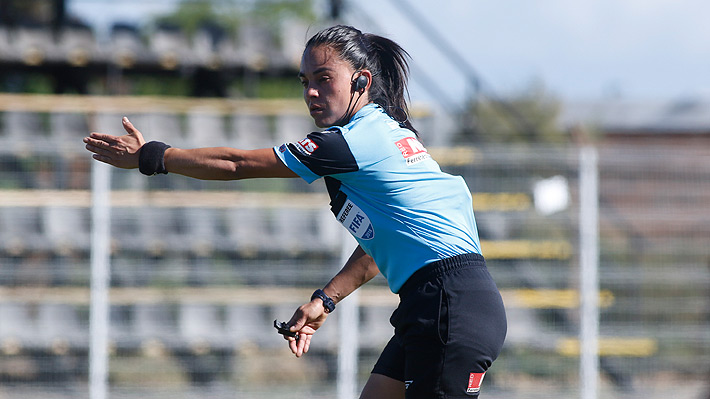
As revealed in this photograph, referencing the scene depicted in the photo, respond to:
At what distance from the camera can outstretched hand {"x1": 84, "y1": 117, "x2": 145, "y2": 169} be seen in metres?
2.94

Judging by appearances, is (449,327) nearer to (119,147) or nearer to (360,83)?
(360,83)

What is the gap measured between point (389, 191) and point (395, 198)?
0.11 feet

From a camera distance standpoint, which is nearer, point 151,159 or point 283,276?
point 151,159

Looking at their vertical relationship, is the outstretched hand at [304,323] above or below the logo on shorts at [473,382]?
above

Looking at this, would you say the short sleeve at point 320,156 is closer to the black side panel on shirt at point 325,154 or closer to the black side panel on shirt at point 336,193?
the black side panel on shirt at point 325,154

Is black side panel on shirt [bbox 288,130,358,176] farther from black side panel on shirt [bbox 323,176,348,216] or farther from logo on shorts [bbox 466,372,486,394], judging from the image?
logo on shorts [bbox 466,372,486,394]

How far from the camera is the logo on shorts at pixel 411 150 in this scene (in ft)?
9.88

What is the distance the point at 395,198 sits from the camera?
117 inches

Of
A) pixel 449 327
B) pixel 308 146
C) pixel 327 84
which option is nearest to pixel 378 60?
pixel 327 84

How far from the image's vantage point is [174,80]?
43.9 feet

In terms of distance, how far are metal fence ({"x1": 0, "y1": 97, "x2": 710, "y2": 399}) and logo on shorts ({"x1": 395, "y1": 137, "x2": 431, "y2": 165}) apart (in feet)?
15.2

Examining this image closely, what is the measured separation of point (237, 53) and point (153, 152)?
836 cm

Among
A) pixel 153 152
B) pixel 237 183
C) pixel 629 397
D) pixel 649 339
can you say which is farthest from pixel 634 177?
pixel 153 152

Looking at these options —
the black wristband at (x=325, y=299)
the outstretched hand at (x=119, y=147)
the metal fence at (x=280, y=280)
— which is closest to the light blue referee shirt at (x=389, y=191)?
the black wristband at (x=325, y=299)
